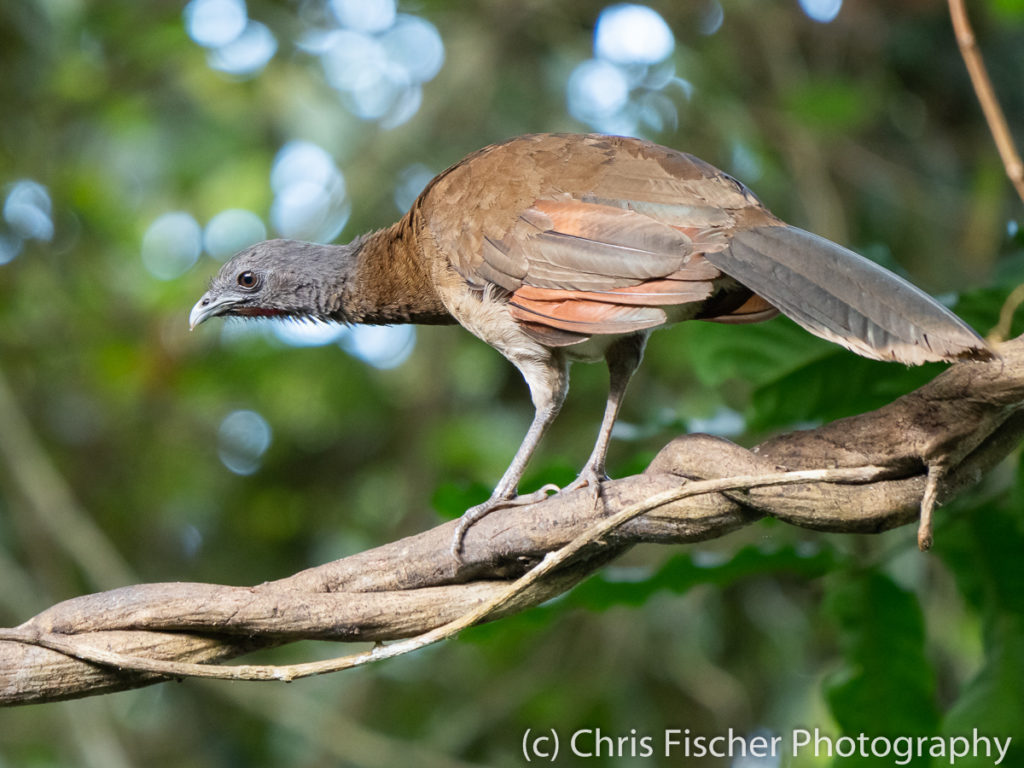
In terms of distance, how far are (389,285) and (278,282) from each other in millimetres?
419

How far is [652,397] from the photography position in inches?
213

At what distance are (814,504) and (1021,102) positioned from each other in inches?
182

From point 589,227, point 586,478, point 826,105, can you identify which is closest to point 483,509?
point 586,478

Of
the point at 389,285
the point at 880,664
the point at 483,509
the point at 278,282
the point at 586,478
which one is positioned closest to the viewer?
the point at 483,509

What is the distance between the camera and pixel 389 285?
294cm


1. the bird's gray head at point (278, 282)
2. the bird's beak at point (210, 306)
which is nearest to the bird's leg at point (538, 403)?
the bird's gray head at point (278, 282)

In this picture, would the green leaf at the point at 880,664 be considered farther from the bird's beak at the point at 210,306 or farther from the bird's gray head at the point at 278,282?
the bird's beak at the point at 210,306

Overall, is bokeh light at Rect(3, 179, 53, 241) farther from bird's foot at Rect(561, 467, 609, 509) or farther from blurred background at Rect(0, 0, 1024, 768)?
bird's foot at Rect(561, 467, 609, 509)

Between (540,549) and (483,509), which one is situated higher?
(483,509)

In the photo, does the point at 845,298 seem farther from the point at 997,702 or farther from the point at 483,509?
the point at 997,702

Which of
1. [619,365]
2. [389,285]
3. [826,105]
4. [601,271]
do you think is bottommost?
[619,365]

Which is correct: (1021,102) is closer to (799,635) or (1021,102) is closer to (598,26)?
(598,26)

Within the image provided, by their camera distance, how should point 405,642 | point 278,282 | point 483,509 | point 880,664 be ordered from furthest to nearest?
point 278,282
point 880,664
point 483,509
point 405,642

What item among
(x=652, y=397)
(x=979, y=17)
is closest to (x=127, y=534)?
(x=652, y=397)
